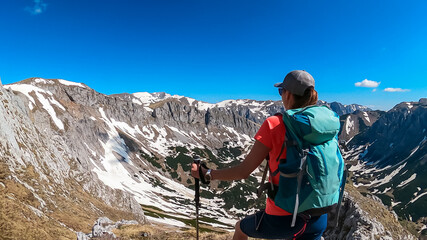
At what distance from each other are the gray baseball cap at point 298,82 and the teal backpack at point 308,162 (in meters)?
0.54

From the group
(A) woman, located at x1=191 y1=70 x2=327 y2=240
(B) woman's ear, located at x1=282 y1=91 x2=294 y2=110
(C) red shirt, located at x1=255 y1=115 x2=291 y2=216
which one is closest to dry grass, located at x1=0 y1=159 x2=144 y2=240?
(A) woman, located at x1=191 y1=70 x2=327 y2=240

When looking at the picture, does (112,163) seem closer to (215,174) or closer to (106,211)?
(106,211)

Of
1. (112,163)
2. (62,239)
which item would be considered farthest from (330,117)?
(112,163)

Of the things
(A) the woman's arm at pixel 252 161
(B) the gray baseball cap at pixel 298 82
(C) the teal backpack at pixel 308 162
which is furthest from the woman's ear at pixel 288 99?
(A) the woman's arm at pixel 252 161

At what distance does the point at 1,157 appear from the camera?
31.2 metres

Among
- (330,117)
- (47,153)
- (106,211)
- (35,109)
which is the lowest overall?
(106,211)

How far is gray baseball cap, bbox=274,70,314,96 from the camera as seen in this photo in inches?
181

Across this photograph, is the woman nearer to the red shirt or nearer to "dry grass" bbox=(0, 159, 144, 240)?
the red shirt

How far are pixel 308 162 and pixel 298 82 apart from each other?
5.17ft

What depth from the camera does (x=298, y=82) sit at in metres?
4.61

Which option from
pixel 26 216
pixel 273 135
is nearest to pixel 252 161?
pixel 273 135

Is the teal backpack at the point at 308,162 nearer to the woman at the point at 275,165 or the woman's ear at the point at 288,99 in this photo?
the woman at the point at 275,165

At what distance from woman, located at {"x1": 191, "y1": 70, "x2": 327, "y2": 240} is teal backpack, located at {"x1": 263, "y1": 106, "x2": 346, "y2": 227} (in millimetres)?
190

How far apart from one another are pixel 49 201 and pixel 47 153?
1288 inches
